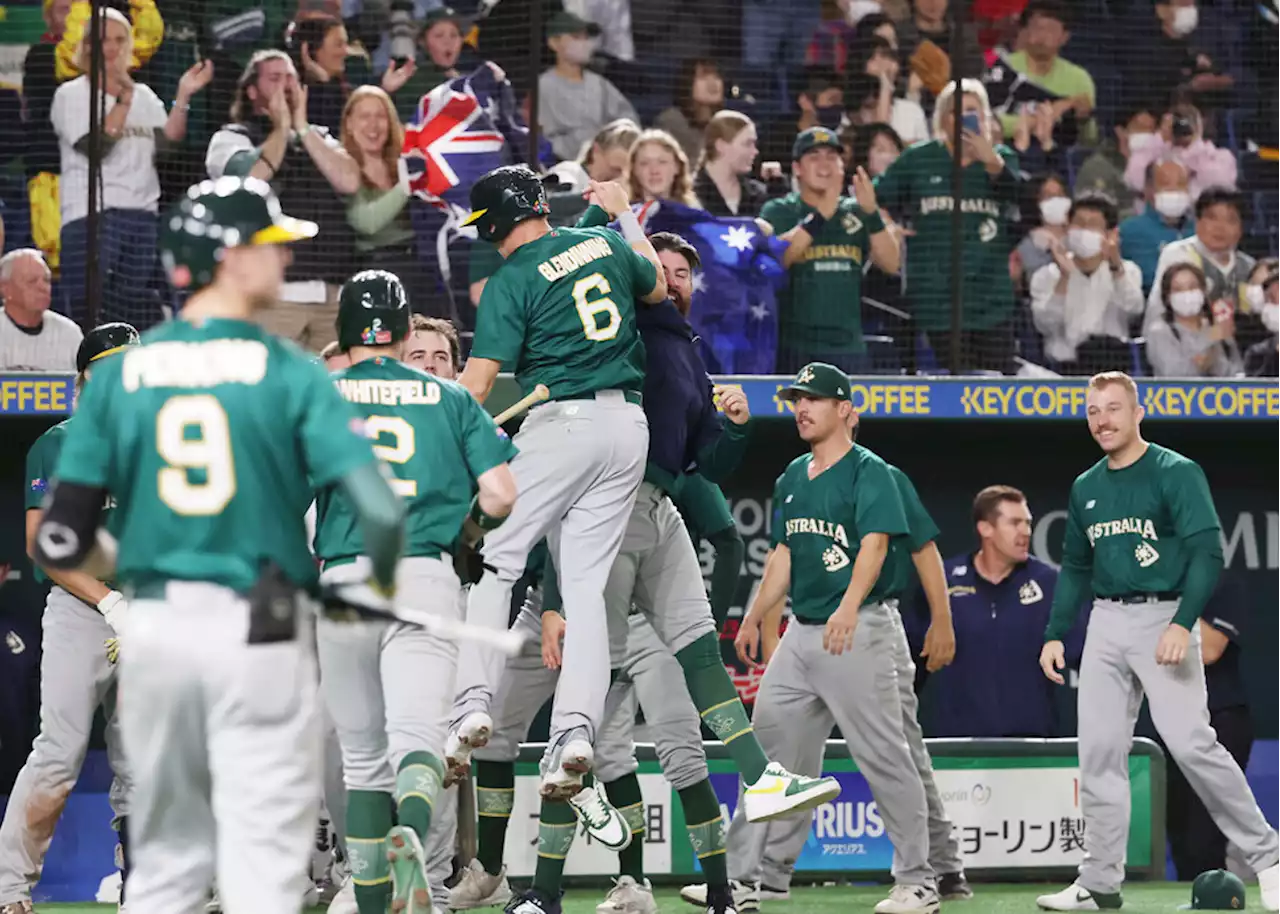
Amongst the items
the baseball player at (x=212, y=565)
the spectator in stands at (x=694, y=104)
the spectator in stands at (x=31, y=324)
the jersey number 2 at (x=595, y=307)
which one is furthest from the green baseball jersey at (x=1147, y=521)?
the spectator in stands at (x=31, y=324)

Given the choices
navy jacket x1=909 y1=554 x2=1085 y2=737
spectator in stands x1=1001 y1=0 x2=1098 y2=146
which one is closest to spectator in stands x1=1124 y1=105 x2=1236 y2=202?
spectator in stands x1=1001 y1=0 x2=1098 y2=146

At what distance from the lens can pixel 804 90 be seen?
11102 mm

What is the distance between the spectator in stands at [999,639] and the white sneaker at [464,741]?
4219 millimetres

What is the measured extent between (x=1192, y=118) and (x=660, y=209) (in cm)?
381

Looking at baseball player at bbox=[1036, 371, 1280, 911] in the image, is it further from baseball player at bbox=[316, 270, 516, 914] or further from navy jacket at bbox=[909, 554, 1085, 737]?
baseball player at bbox=[316, 270, 516, 914]

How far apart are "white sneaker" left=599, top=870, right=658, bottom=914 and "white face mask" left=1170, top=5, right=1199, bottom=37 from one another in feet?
22.8

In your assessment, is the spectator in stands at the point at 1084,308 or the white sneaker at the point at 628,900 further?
the spectator in stands at the point at 1084,308

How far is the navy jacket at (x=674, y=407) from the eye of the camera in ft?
23.3

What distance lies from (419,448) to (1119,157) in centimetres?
721

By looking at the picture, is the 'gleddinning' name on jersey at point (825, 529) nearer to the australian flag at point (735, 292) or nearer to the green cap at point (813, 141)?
the australian flag at point (735, 292)

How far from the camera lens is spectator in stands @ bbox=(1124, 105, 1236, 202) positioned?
11.4 metres

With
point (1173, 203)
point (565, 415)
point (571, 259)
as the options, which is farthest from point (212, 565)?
point (1173, 203)

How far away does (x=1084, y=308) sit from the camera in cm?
1073

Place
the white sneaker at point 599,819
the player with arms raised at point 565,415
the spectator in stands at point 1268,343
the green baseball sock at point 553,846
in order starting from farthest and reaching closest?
the spectator in stands at point 1268,343 → the white sneaker at point 599,819 → the green baseball sock at point 553,846 → the player with arms raised at point 565,415
